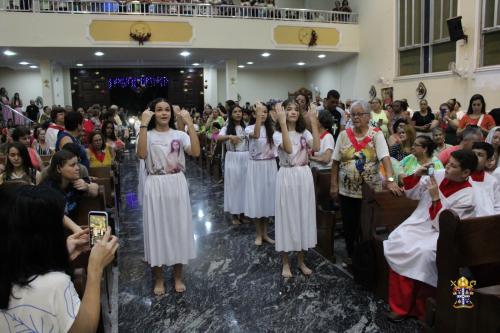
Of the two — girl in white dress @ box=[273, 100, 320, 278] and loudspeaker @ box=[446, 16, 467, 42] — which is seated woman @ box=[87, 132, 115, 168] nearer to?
girl in white dress @ box=[273, 100, 320, 278]

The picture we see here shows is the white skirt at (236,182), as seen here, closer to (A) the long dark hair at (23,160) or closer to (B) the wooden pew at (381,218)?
(B) the wooden pew at (381,218)

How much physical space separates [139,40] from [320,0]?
9.23 meters

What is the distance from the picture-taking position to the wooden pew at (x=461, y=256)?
2629 mm

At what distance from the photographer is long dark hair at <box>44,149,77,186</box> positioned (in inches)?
138

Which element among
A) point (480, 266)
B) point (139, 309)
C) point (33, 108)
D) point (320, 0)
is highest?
point (320, 0)

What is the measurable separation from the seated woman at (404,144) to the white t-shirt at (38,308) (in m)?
4.78

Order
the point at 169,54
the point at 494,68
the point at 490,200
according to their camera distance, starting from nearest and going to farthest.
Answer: the point at 490,200
the point at 494,68
the point at 169,54

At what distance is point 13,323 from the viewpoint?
1429mm

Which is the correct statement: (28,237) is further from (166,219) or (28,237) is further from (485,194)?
(485,194)

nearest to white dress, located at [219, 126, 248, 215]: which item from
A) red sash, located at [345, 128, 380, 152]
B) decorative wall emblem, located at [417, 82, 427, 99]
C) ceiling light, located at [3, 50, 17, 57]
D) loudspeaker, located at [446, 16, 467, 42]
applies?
red sash, located at [345, 128, 380, 152]

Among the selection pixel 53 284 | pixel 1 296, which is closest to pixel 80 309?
pixel 53 284

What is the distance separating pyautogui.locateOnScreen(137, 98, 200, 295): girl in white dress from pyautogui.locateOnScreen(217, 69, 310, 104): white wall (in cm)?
1747

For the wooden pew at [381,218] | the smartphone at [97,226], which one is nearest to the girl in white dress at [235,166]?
the wooden pew at [381,218]

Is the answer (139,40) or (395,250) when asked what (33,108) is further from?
(395,250)
